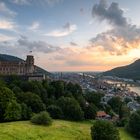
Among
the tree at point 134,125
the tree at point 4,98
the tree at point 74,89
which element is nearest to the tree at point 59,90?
the tree at point 74,89

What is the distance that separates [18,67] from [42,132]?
297 ft

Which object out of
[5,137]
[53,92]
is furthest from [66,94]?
[5,137]

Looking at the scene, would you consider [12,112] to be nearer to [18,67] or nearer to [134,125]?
[134,125]

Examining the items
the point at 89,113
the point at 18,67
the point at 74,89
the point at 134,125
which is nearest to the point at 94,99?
the point at 74,89

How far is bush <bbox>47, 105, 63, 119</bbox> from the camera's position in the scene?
82.9 meters

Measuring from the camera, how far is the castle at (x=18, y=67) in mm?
146250

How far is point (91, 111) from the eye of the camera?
92125 mm

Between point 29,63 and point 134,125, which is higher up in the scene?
point 29,63

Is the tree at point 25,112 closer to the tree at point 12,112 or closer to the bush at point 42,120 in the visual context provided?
the tree at point 12,112

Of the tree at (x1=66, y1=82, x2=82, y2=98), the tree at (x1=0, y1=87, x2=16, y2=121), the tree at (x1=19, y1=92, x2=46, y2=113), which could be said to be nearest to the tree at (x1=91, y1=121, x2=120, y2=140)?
the tree at (x1=0, y1=87, x2=16, y2=121)

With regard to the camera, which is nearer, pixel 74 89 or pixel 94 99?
pixel 94 99

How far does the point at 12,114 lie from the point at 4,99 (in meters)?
4.07

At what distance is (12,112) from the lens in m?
72.6

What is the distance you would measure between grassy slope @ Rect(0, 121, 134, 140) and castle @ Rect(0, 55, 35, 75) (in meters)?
78.2
